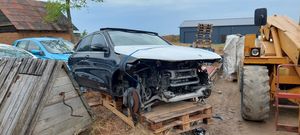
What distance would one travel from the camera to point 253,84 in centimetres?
530

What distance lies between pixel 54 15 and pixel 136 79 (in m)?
16.2

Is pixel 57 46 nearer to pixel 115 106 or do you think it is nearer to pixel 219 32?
pixel 115 106

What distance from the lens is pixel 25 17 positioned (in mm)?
22484

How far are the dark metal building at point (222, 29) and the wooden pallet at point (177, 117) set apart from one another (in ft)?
93.2

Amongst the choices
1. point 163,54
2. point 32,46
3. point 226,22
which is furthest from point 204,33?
point 163,54

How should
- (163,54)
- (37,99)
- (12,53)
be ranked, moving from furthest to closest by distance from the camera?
(12,53)
(163,54)
(37,99)

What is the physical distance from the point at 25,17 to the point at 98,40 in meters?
18.5

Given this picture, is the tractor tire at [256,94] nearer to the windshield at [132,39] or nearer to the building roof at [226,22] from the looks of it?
the windshield at [132,39]

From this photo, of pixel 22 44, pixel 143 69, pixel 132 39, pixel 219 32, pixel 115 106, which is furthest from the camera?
pixel 219 32

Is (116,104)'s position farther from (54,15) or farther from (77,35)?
(77,35)

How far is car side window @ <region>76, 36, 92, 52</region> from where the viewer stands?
6523 millimetres

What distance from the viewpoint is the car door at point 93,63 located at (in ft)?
18.1

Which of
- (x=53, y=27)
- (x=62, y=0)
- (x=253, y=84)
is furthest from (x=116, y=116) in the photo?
(x=53, y=27)

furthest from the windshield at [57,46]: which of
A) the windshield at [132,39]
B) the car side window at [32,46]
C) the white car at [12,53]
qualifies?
the windshield at [132,39]
